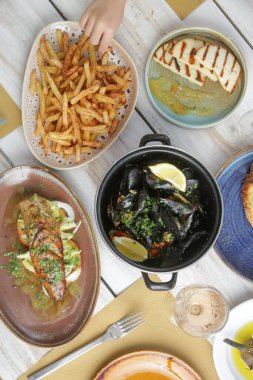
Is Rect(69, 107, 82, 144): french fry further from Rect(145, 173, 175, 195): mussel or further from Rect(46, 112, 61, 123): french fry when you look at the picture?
Rect(145, 173, 175, 195): mussel

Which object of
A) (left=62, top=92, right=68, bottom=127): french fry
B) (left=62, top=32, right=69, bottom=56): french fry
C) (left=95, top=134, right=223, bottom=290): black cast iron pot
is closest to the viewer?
(left=95, top=134, right=223, bottom=290): black cast iron pot

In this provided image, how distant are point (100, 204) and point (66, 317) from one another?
1.71 feet

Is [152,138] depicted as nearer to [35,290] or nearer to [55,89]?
[55,89]

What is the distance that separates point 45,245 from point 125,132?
0.53 metres

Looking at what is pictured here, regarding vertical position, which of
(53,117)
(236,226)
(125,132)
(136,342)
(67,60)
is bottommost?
(136,342)

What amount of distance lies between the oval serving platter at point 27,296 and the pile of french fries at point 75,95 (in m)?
0.16

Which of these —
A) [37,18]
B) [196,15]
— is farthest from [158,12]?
[37,18]

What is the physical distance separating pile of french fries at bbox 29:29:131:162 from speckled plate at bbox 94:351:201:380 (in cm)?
80

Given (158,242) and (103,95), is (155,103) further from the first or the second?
(158,242)

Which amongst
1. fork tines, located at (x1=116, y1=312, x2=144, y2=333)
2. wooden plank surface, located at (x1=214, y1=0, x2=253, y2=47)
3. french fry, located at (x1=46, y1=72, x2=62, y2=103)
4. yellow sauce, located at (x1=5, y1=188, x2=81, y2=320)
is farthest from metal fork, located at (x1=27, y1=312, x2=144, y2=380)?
wooden plank surface, located at (x1=214, y1=0, x2=253, y2=47)

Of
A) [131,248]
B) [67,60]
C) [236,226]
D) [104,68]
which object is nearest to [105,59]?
[104,68]

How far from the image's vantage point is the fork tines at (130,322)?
172 centimetres

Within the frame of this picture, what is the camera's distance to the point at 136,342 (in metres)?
1.75

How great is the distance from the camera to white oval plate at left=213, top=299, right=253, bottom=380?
5.61 feet
